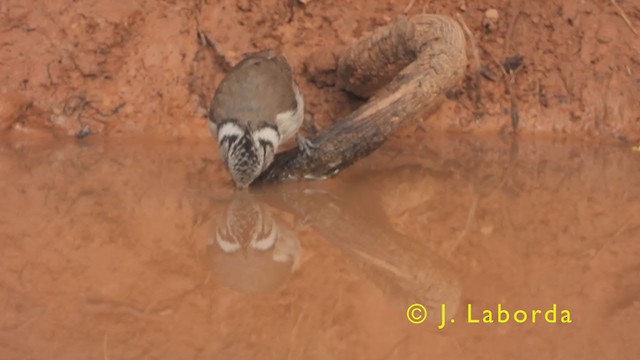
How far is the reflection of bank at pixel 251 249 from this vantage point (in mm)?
4727

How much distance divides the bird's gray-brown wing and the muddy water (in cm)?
52

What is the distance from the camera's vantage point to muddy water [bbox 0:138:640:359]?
13.3ft

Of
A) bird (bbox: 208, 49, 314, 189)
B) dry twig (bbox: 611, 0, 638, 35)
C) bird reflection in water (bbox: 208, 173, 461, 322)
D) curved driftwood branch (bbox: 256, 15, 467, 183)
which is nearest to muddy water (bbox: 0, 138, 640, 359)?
bird reflection in water (bbox: 208, 173, 461, 322)

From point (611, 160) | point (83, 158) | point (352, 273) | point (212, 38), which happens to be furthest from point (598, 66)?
point (83, 158)

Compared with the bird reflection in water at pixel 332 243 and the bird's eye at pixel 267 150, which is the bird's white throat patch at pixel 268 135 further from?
the bird reflection in water at pixel 332 243

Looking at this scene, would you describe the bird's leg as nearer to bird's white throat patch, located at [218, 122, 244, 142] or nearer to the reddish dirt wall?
bird's white throat patch, located at [218, 122, 244, 142]

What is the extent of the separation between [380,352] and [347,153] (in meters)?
2.42

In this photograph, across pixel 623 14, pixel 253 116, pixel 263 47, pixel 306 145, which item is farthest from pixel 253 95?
pixel 623 14

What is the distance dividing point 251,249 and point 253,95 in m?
1.50

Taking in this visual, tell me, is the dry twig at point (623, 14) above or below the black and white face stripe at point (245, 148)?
above

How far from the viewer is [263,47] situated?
298 inches

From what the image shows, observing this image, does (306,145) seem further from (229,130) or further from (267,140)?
(229,130)

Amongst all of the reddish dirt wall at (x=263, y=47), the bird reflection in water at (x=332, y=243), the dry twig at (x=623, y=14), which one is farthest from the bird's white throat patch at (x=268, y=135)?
the dry twig at (x=623, y=14)

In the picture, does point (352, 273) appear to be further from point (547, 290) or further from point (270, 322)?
point (547, 290)
